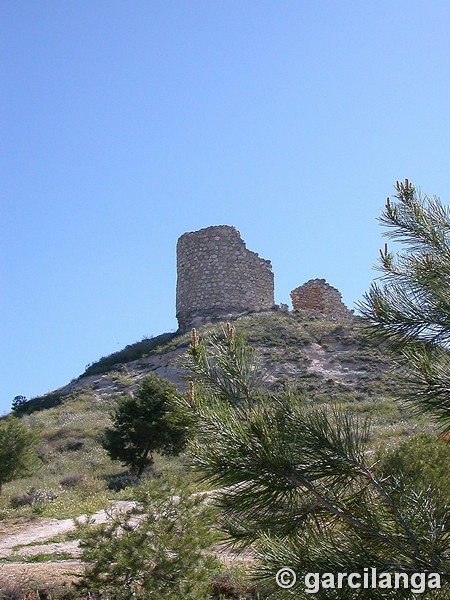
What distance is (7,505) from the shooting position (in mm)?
11211

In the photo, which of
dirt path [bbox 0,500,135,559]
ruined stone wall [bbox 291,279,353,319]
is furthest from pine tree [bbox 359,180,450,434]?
ruined stone wall [bbox 291,279,353,319]

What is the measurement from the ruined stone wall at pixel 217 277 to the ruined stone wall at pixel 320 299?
219 centimetres

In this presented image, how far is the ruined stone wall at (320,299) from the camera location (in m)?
28.8

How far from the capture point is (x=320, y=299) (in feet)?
94.8

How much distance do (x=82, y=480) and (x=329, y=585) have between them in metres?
11.0

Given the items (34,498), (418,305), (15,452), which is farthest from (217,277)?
(418,305)

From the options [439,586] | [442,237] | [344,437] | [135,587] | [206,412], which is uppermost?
[442,237]

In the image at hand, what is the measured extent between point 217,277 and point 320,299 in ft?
16.1

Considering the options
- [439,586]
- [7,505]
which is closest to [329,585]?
[439,586]

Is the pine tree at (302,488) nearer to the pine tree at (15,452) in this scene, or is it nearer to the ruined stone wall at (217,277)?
the pine tree at (15,452)

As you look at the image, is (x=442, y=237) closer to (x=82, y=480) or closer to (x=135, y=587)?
(x=135, y=587)

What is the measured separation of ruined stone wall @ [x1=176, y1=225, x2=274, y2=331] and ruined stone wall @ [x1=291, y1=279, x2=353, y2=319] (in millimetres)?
2189

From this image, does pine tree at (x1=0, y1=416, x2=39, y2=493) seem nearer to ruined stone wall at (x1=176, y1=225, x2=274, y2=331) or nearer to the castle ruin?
the castle ruin

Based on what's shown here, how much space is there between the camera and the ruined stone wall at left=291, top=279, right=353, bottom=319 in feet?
94.6
